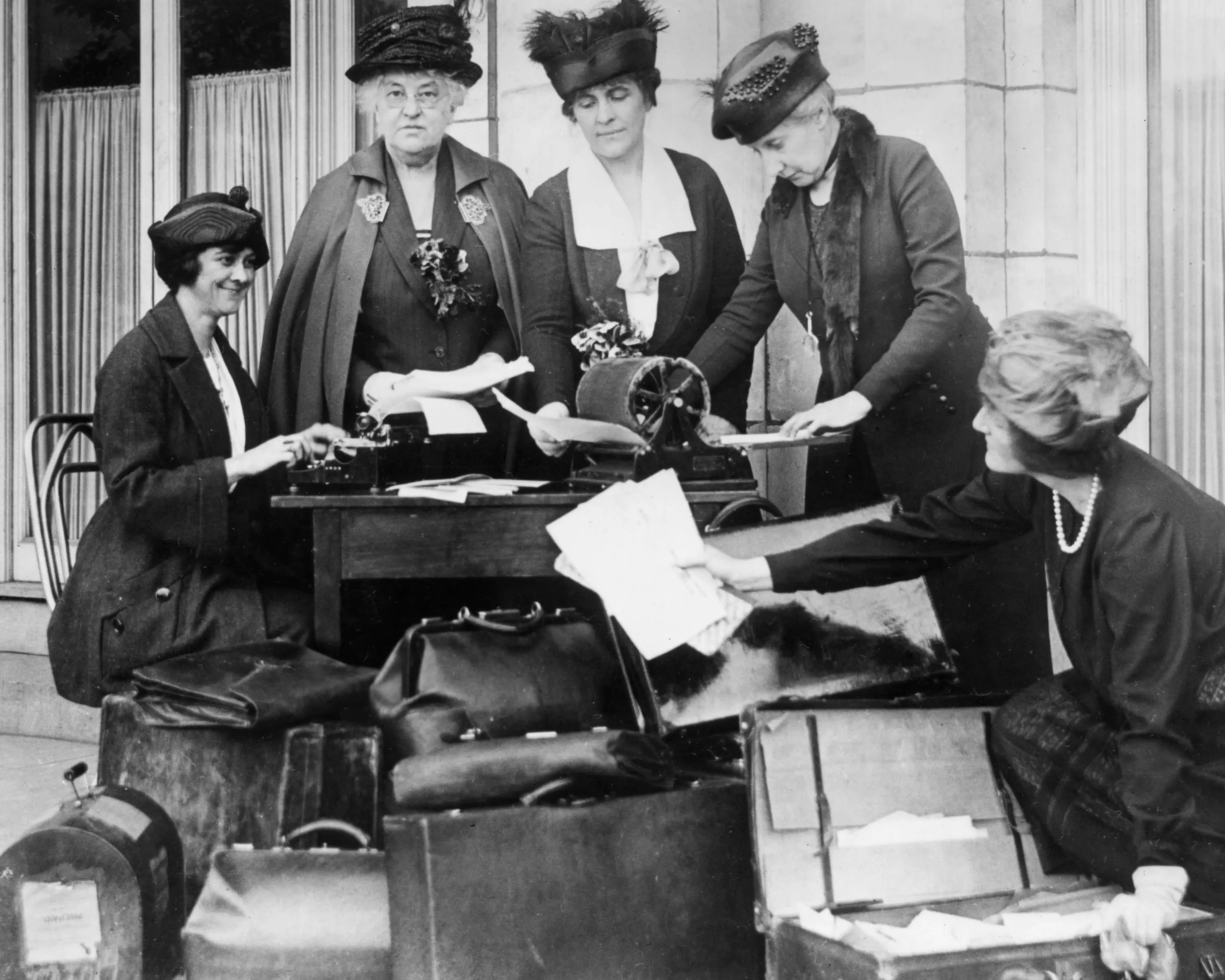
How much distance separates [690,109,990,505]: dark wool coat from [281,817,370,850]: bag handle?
172cm

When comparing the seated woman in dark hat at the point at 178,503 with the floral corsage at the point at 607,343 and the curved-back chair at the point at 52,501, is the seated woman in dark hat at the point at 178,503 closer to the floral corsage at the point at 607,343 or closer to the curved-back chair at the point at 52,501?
the curved-back chair at the point at 52,501

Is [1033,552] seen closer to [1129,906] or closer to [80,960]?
[1129,906]

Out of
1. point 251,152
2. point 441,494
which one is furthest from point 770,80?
point 251,152

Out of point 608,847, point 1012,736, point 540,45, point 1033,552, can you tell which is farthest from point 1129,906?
point 540,45

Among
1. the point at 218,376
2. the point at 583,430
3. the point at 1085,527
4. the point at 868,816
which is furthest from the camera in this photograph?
the point at 218,376

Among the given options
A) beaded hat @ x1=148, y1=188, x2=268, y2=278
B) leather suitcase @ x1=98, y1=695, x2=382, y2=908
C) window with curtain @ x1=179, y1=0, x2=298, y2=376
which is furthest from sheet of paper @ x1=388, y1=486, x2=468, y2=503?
window with curtain @ x1=179, y1=0, x2=298, y2=376

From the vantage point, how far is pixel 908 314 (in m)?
3.92

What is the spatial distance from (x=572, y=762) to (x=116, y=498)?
1.63 meters

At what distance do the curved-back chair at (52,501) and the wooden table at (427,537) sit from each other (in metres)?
1.16

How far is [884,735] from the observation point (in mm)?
2857

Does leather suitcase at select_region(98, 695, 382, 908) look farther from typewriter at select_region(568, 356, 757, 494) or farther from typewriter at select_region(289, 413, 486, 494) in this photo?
typewriter at select_region(568, 356, 757, 494)

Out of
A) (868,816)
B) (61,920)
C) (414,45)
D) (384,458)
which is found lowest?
(61,920)

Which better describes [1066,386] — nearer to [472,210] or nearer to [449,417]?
[449,417]

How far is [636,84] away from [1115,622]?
2.45 metres
